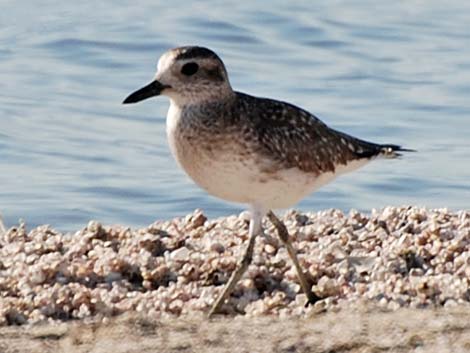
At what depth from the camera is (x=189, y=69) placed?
27.7ft

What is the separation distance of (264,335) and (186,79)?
7.18 ft

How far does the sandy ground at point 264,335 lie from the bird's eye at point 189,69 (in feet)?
6.06

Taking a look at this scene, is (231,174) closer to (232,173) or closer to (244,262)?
(232,173)

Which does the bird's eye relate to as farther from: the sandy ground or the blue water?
the blue water

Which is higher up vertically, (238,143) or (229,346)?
(238,143)

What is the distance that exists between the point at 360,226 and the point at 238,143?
162 centimetres

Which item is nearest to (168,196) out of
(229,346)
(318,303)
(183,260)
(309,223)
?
(309,223)

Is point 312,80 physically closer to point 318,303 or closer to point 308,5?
point 308,5

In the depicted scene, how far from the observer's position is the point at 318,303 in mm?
7996

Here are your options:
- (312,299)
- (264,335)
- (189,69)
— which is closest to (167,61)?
(189,69)

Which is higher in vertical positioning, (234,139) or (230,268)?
(234,139)

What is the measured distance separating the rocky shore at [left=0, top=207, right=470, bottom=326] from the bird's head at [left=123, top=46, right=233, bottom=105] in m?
0.88

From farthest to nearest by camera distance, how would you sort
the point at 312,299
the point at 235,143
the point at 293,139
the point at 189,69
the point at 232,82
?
the point at 232,82 < the point at 293,139 < the point at 189,69 < the point at 235,143 < the point at 312,299

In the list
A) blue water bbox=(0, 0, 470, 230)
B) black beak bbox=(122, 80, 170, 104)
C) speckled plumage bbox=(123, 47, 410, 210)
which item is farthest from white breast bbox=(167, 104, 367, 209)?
blue water bbox=(0, 0, 470, 230)
